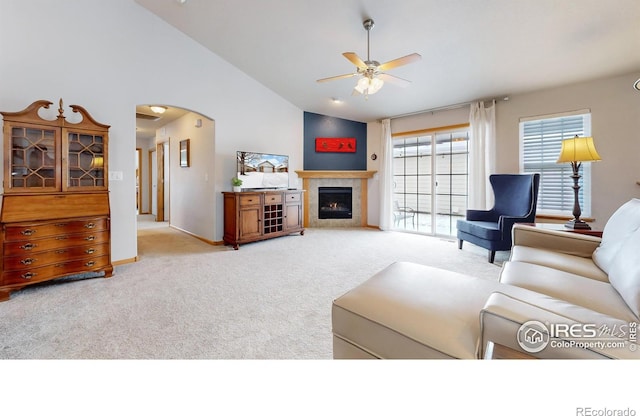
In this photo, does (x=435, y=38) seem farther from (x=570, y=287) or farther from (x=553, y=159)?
(x=570, y=287)

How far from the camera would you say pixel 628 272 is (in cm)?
120

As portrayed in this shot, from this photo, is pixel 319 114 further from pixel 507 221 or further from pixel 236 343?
pixel 236 343

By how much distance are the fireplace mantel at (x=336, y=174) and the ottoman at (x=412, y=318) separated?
455 centimetres

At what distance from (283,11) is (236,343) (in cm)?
341

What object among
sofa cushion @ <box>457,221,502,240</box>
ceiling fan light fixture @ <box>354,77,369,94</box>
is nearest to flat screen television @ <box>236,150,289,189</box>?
ceiling fan light fixture @ <box>354,77,369,94</box>

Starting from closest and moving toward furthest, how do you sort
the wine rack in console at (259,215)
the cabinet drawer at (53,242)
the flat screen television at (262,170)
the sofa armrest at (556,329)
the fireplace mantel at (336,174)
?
1. the sofa armrest at (556,329)
2. the cabinet drawer at (53,242)
3. the wine rack in console at (259,215)
4. the flat screen television at (262,170)
5. the fireplace mantel at (336,174)

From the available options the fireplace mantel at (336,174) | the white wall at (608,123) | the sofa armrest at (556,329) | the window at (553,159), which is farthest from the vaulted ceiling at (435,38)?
the sofa armrest at (556,329)

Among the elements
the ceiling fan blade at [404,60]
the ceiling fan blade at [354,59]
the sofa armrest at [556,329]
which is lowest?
the sofa armrest at [556,329]

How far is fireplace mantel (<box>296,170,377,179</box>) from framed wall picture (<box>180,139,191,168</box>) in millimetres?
Answer: 2193

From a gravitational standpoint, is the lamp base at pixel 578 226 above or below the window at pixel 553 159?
below

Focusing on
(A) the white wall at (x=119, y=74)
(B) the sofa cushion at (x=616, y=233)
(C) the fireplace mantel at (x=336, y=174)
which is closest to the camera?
(B) the sofa cushion at (x=616, y=233)

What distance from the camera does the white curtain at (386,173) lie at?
5.55 meters

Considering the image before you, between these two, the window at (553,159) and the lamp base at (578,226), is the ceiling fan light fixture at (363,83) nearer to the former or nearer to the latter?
the lamp base at (578,226)

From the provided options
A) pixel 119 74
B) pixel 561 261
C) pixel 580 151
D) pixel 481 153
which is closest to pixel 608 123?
pixel 580 151
